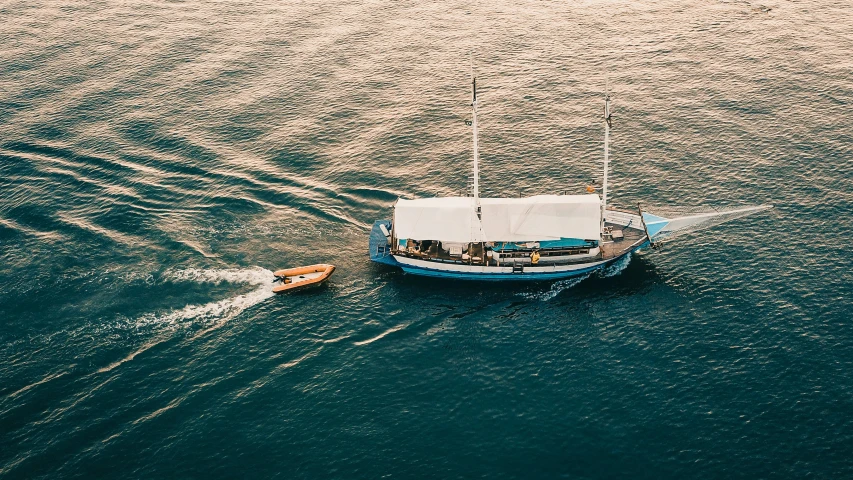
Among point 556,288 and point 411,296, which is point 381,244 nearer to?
point 411,296

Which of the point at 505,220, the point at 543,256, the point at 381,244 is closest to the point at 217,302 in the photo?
the point at 381,244

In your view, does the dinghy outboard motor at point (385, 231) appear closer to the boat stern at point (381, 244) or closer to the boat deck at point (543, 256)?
the boat stern at point (381, 244)

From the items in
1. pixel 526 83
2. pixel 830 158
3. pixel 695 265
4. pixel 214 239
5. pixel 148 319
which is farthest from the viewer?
pixel 526 83

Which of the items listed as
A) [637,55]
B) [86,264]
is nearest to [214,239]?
[86,264]

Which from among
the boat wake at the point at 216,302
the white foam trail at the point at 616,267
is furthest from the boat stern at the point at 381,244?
the white foam trail at the point at 616,267

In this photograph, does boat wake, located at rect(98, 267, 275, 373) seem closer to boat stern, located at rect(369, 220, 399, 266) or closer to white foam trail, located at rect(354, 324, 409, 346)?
boat stern, located at rect(369, 220, 399, 266)

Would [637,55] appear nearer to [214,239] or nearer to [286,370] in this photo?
[214,239]
